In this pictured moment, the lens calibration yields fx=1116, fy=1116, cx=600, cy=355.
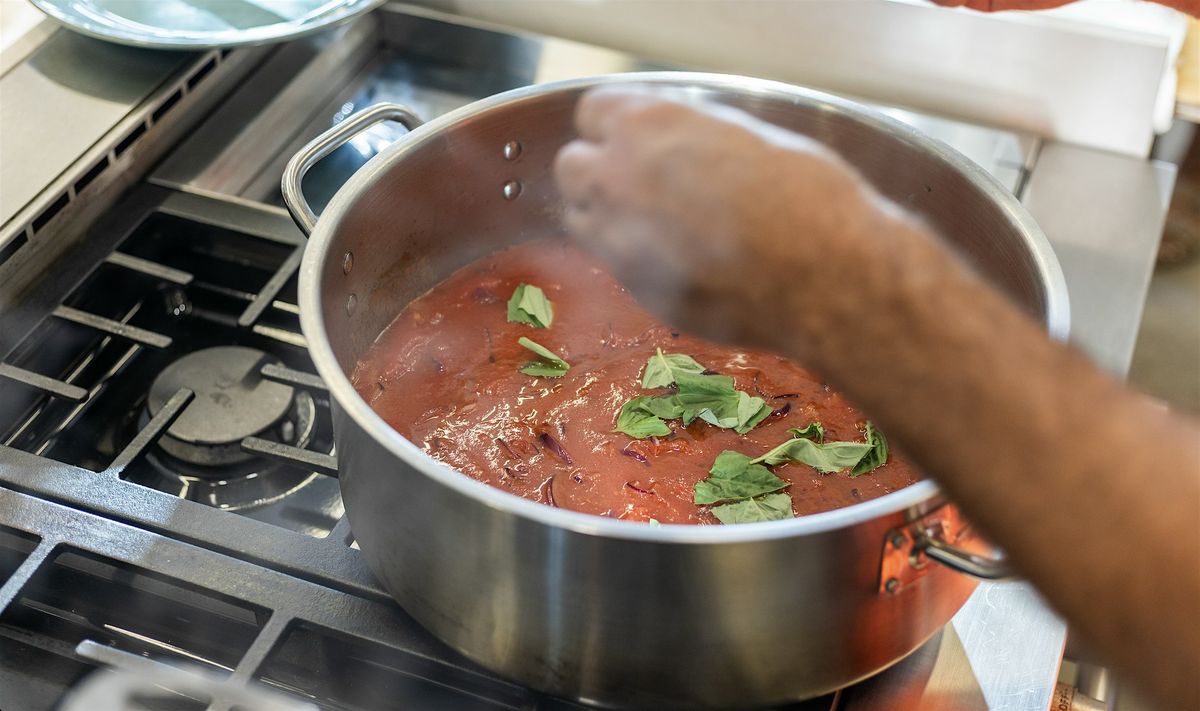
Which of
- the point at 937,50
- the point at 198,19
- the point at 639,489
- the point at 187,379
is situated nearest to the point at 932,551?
the point at 639,489

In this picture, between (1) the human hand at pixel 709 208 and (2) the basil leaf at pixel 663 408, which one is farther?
(2) the basil leaf at pixel 663 408

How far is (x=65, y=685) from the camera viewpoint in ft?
2.86

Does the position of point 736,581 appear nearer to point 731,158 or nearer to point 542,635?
point 542,635

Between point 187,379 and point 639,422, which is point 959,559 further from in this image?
point 187,379

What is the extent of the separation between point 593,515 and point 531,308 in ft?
1.00

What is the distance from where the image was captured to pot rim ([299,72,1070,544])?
636mm

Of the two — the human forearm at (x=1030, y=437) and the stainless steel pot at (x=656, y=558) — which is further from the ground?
the human forearm at (x=1030, y=437)

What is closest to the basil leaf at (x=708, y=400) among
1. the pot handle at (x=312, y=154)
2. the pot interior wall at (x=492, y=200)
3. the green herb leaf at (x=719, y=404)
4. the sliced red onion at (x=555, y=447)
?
the green herb leaf at (x=719, y=404)

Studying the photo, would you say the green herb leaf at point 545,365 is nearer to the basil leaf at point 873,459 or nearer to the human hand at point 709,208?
the basil leaf at point 873,459

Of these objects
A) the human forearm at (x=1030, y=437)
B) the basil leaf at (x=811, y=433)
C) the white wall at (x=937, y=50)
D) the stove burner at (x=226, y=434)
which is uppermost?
the human forearm at (x=1030, y=437)

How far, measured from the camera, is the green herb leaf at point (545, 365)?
1.02 metres

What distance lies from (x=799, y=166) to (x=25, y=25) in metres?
1.16

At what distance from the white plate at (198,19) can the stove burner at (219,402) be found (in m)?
0.37

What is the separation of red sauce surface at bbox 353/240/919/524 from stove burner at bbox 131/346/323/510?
0.11m
